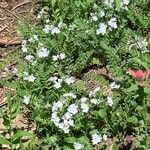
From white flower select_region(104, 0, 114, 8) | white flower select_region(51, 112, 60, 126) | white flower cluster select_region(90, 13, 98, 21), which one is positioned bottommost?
white flower select_region(51, 112, 60, 126)

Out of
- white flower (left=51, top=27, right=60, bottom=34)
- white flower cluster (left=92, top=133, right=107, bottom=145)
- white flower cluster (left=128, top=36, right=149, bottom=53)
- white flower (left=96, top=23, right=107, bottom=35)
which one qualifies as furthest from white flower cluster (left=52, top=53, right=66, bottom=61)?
white flower cluster (left=92, top=133, right=107, bottom=145)

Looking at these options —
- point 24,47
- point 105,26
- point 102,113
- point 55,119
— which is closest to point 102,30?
point 105,26

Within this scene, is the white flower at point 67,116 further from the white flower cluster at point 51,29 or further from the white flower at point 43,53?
the white flower cluster at point 51,29

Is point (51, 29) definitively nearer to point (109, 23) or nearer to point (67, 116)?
point (109, 23)

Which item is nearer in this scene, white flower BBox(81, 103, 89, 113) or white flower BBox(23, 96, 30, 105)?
white flower BBox(81, 103, 89, 113)

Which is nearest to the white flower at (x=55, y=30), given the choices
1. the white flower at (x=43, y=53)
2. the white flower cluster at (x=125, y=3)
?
the white flower at (x=43, y=53)

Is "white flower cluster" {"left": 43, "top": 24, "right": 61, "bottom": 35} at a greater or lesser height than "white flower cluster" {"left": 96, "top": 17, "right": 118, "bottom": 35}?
lesser

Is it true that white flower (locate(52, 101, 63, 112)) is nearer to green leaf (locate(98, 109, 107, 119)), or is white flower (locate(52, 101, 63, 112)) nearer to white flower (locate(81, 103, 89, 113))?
white flower (locate(81, 103, 89, 113))

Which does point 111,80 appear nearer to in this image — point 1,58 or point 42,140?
point 42,140

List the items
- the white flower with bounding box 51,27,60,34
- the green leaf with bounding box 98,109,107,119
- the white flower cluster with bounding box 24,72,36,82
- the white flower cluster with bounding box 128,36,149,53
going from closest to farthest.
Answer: the green leaf with bounding box 98,109,107,119 < the white flower cluster with bounding box 24,72,36,82 < the white flower cluster with bounding box 128,36,149,53 < the white flower with bounding box 51,27,60,34
